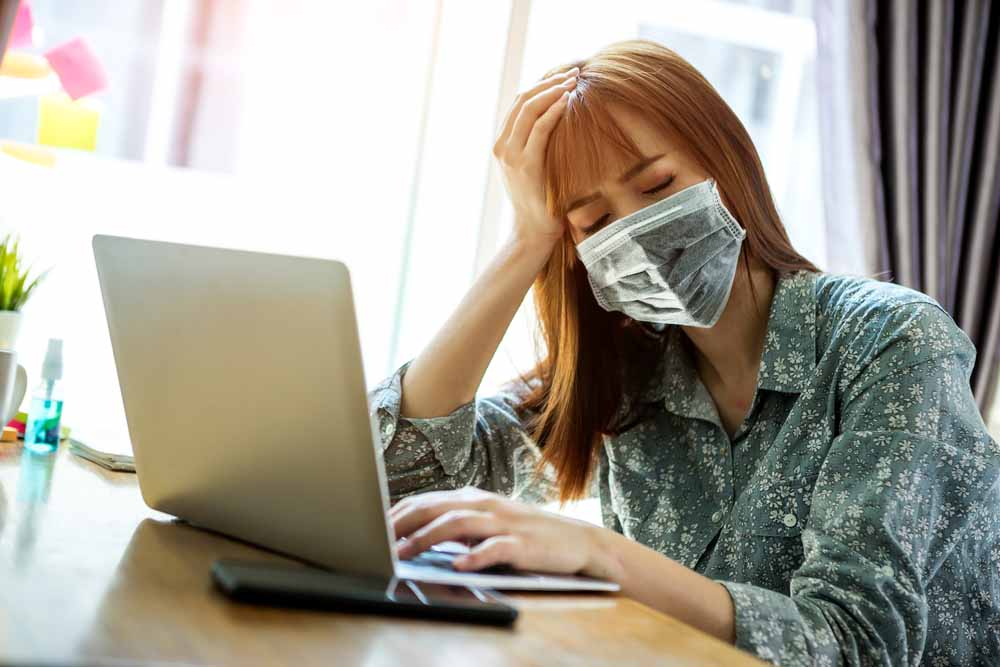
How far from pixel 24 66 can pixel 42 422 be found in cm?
94

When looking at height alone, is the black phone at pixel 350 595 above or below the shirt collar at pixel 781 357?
below

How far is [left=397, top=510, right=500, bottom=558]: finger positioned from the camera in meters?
0.80

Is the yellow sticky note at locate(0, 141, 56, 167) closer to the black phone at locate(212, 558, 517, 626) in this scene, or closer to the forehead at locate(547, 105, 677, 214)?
the forehead at locate(547, 105, 677, 214)

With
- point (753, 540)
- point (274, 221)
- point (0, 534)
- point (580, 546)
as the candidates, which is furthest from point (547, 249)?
point (274, 221)

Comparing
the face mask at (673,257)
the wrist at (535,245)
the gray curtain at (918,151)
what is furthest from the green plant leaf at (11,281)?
the gray curtain at (918,151)

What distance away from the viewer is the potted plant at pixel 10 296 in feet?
4.24

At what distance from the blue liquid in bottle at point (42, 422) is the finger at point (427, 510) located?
602mm

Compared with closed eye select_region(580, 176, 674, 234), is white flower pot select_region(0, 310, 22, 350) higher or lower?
lower

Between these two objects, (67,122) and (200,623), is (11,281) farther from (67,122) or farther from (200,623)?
(200,623)

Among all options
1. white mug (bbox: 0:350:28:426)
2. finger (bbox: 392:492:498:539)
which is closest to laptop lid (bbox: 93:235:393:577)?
finger (bbox: 392:492:498:539)

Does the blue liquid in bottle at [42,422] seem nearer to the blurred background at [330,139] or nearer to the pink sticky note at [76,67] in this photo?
the blurred background at [330,139]

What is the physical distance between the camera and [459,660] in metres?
0.59

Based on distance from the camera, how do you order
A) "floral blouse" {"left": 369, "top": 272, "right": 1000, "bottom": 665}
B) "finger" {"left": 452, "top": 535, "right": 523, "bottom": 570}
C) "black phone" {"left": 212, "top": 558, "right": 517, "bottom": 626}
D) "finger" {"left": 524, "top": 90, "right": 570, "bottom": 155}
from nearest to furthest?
"black phone" {"left": 212, "top": 558, "right": 517, "bottom": 626} → "finger" {"left": 452, "top": 535, "right": 523, "bottom": 570} → "floral blouse" {"left": 369, "top": 272, "right": 1000, "bottom": 665} → "finger" {"left": 524, "top": 90, "right": 570, "bottom": 155}

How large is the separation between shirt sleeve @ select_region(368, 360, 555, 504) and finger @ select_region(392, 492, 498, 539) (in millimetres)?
365
